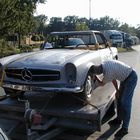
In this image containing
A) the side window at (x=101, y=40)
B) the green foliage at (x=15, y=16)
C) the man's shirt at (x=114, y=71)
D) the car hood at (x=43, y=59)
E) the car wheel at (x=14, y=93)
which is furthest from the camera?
the green foliage at (x=15, y=16)

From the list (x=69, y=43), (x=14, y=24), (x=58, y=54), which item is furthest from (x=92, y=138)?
(x=14, y=24)

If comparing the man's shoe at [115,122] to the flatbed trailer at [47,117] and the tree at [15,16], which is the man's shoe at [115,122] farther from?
the tree at [15,16]

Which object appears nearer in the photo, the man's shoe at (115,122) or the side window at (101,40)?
the man's shoe at (115,122)

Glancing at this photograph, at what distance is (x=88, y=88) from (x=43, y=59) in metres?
1.03

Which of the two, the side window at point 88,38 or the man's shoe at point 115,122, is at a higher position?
the side window at point 88,38

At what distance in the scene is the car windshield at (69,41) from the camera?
980 centimetres

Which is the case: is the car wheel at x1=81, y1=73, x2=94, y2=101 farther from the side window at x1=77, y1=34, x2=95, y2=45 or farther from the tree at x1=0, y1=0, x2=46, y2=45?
the tree at x1=0, y1=0, x2=46, y2=45

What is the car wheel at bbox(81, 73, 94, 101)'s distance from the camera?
7.74m

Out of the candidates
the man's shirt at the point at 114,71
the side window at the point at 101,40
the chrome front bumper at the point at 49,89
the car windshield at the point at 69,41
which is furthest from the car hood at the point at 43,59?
the side window at the point at 101,40

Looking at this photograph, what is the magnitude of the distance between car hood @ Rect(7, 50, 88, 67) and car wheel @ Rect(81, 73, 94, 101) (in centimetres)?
52

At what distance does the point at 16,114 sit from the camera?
6.98 metres

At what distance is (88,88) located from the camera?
8.02 m

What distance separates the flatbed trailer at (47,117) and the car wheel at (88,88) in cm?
17

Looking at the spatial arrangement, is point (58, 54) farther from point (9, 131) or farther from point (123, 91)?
point (9, 131)
